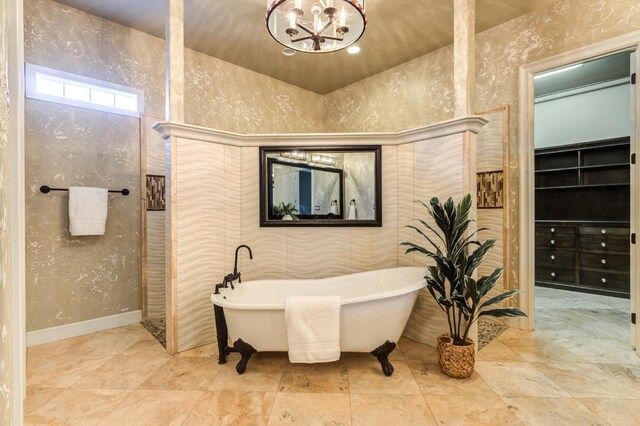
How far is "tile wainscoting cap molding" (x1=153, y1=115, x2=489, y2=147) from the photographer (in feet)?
7.81

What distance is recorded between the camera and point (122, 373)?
2154 mm

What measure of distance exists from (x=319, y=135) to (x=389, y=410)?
85.0 inches

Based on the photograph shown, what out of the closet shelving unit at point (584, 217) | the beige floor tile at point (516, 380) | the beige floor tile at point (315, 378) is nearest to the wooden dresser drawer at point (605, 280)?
the closet shelving unit at point (584, 217)

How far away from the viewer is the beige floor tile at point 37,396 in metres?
1.77

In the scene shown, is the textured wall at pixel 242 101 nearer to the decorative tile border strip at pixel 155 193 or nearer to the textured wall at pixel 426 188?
the decorative tile border strip at pixel 155 193

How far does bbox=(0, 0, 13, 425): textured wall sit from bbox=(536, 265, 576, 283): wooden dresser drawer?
5.49 meters

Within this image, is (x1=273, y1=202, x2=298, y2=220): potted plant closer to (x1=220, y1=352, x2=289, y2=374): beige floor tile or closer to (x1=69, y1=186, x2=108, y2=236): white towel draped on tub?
(x1=220, y1=352, x2=289, y2=374): beige floor tile

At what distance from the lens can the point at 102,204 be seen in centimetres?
283

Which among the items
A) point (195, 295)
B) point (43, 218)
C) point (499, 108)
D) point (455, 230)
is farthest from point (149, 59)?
point (499, 108)

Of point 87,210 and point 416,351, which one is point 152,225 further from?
point 416,351

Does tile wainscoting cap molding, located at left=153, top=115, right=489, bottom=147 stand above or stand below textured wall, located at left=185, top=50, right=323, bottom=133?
below

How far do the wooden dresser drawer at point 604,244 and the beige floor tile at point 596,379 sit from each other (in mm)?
2369

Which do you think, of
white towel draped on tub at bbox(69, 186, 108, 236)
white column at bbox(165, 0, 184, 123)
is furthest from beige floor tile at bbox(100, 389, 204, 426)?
white column at bbox(165, 0, 184, 123)

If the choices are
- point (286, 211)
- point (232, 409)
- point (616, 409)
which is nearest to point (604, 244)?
point (616, 409)
